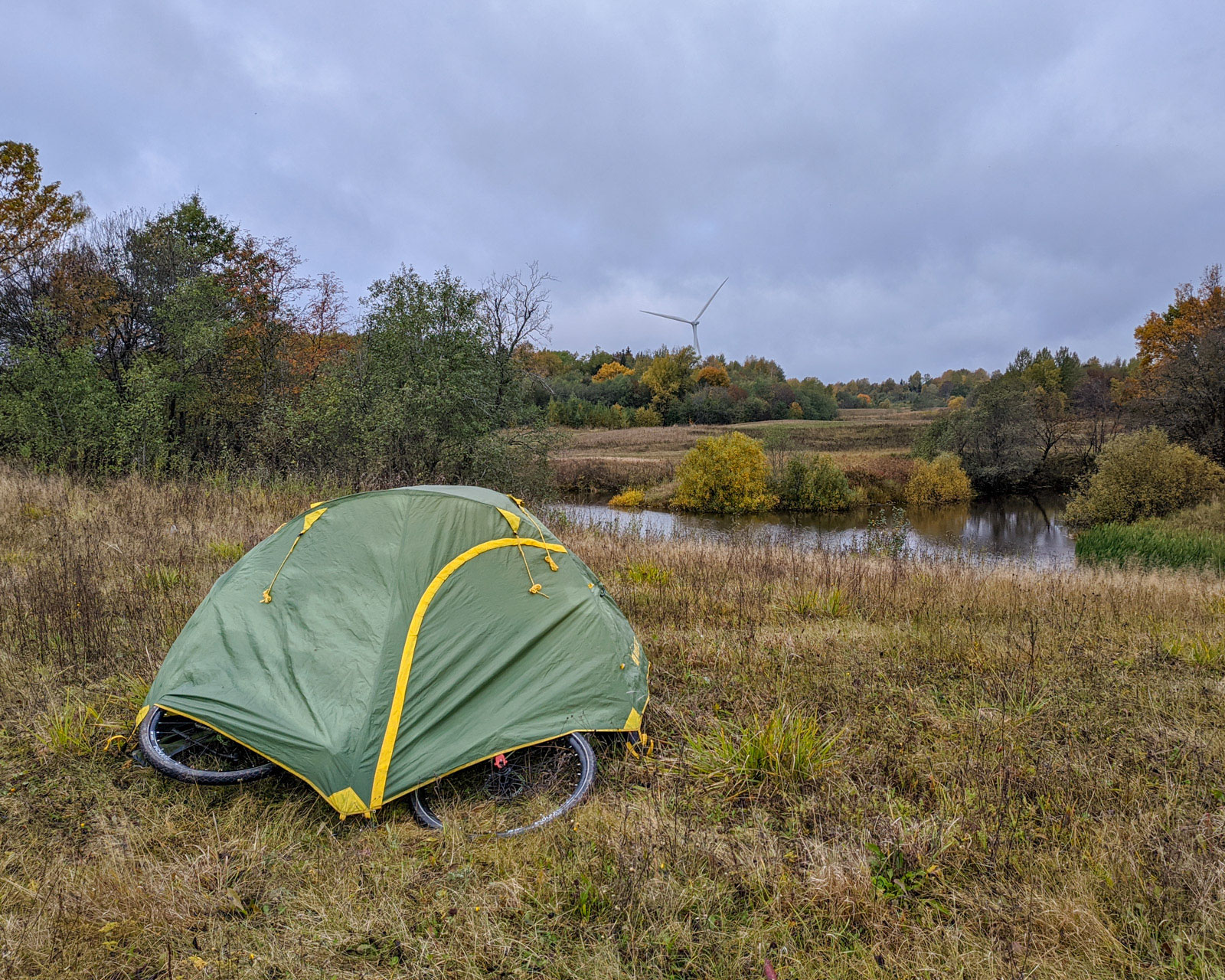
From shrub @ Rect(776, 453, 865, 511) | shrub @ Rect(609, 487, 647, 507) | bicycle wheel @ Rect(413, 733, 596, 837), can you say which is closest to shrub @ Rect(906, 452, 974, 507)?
shrub @ Rect(776, 453, 865, 511)

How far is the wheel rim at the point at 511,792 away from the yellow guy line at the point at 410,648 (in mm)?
249

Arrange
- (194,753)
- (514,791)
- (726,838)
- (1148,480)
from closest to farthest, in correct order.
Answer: (726,838)
(514,791)
(194,753)
(1148,480)

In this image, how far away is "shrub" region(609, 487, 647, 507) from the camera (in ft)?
117

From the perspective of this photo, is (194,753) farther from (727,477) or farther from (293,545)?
(727,477)

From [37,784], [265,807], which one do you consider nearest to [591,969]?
[265,807]

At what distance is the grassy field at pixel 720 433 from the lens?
40.0 m

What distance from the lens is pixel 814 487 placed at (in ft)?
117

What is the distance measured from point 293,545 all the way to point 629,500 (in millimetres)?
31596

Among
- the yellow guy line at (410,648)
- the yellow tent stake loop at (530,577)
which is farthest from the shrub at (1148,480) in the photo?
the yellow guy line at (410,648)

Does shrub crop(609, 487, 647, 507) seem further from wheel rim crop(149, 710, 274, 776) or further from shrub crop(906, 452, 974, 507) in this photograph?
wheel rim crop(149, 710, 274, 776)

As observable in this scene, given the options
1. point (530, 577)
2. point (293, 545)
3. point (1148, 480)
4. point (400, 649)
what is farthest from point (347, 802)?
point (1148, 480)

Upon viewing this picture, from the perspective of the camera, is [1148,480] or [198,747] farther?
[1148,480]

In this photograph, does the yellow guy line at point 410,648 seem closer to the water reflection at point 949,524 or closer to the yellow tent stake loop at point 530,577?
the yellow tent stake loop at point 530,577

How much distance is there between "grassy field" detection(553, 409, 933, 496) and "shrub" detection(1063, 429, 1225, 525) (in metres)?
16.3
